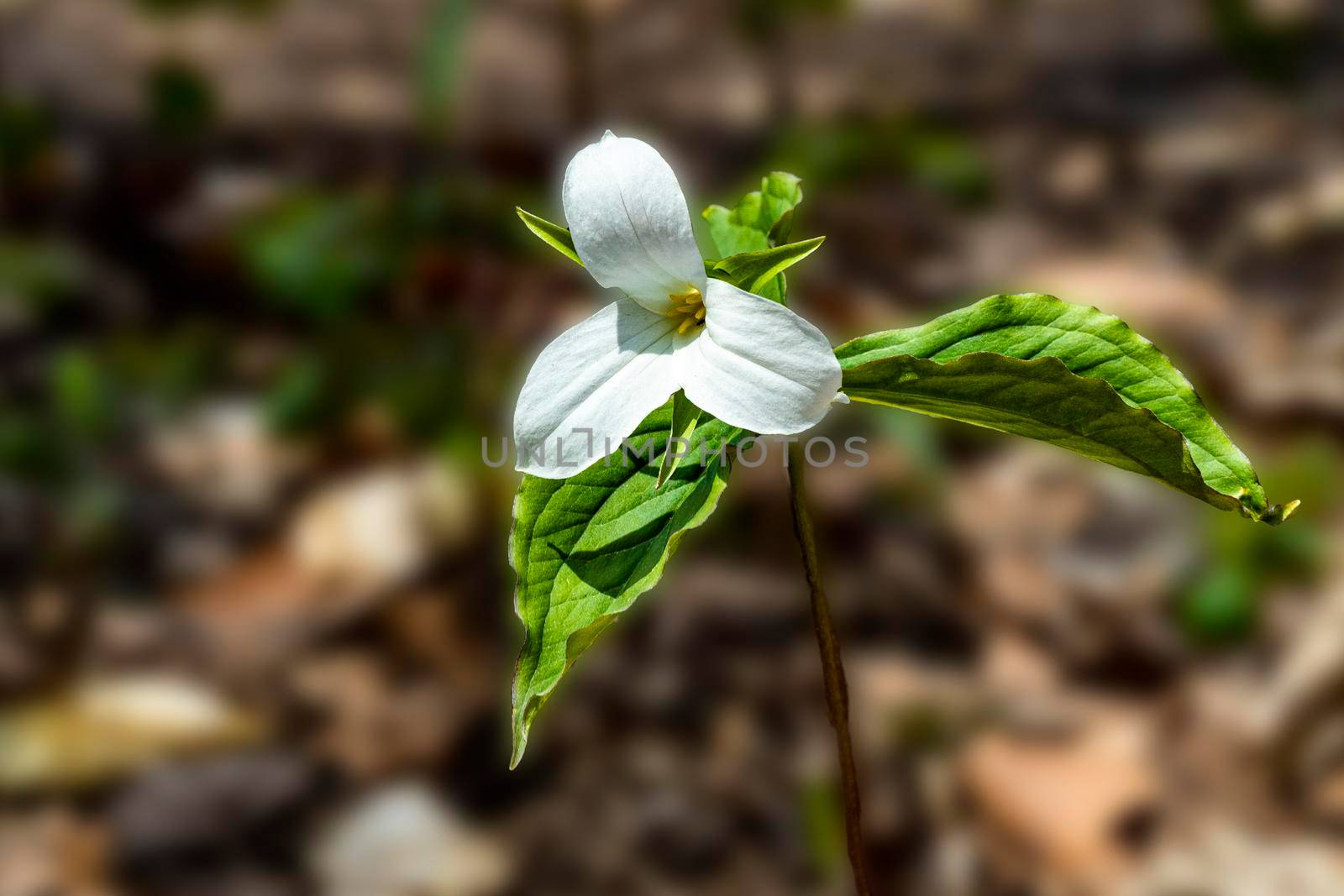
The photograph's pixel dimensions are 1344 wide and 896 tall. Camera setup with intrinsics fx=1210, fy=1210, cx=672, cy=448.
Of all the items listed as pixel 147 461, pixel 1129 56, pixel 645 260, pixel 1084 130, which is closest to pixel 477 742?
pixel 147 461

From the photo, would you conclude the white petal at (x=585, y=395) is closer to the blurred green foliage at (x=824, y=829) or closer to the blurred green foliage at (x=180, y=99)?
the blurred green foliage at (x=824, y=829)

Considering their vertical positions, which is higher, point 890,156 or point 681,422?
point 890,156

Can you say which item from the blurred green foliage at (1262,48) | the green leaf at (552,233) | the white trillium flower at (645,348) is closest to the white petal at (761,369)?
the white trillium flower at (645,348)

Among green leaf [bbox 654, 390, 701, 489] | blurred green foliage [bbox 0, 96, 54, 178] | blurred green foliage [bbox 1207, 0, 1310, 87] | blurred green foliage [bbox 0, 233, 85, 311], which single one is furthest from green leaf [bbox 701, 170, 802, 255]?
blurred green foliage [bbox 1207, 0, 1310, 87]

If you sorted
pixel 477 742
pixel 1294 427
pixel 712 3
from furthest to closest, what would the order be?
pixel 712 3, pixel 1294 427, pixel 477 742

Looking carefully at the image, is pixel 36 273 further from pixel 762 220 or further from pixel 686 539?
pixel 762 220

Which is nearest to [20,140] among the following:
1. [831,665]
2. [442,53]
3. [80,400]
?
[80,400]

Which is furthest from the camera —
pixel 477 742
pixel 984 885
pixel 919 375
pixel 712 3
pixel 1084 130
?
pixel 712 3

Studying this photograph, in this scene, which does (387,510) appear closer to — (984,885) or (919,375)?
(984,885)
